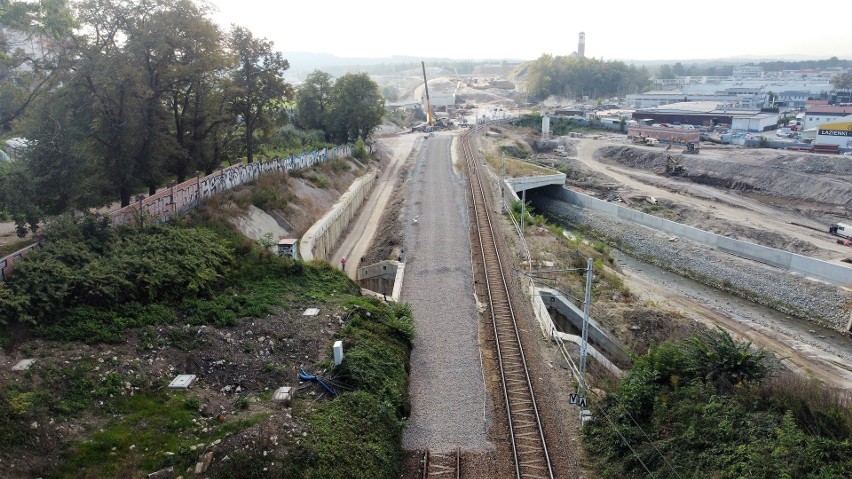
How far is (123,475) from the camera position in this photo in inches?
534

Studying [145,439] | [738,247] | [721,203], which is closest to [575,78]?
[721,203]

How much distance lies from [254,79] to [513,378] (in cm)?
3105

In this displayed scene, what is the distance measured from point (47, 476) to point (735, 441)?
1677 cm

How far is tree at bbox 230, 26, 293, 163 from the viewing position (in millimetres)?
40969

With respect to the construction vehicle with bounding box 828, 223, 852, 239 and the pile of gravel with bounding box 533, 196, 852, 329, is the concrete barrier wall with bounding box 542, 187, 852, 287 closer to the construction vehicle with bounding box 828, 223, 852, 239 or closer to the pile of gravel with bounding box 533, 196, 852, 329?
the pile of gravel with bounding box 533, 196, 852, 329

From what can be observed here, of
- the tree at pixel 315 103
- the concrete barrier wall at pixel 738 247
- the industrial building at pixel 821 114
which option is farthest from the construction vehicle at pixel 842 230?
the tree at pixel 315 103

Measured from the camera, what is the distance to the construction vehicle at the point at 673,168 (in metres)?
80.7

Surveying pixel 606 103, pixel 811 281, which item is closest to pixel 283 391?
pixel 811 281

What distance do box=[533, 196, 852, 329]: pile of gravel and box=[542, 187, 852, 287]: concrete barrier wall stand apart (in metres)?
0.89

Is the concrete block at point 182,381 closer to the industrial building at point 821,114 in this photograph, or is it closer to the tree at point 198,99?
the tree at point 198,99

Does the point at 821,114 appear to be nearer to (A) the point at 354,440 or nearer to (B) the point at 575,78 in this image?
(B) the point at 575,78

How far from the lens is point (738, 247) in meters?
47.6

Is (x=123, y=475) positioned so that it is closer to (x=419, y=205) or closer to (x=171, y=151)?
(x=171, y=151)

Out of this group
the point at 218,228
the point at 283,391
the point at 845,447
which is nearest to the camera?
the point at 845,447
